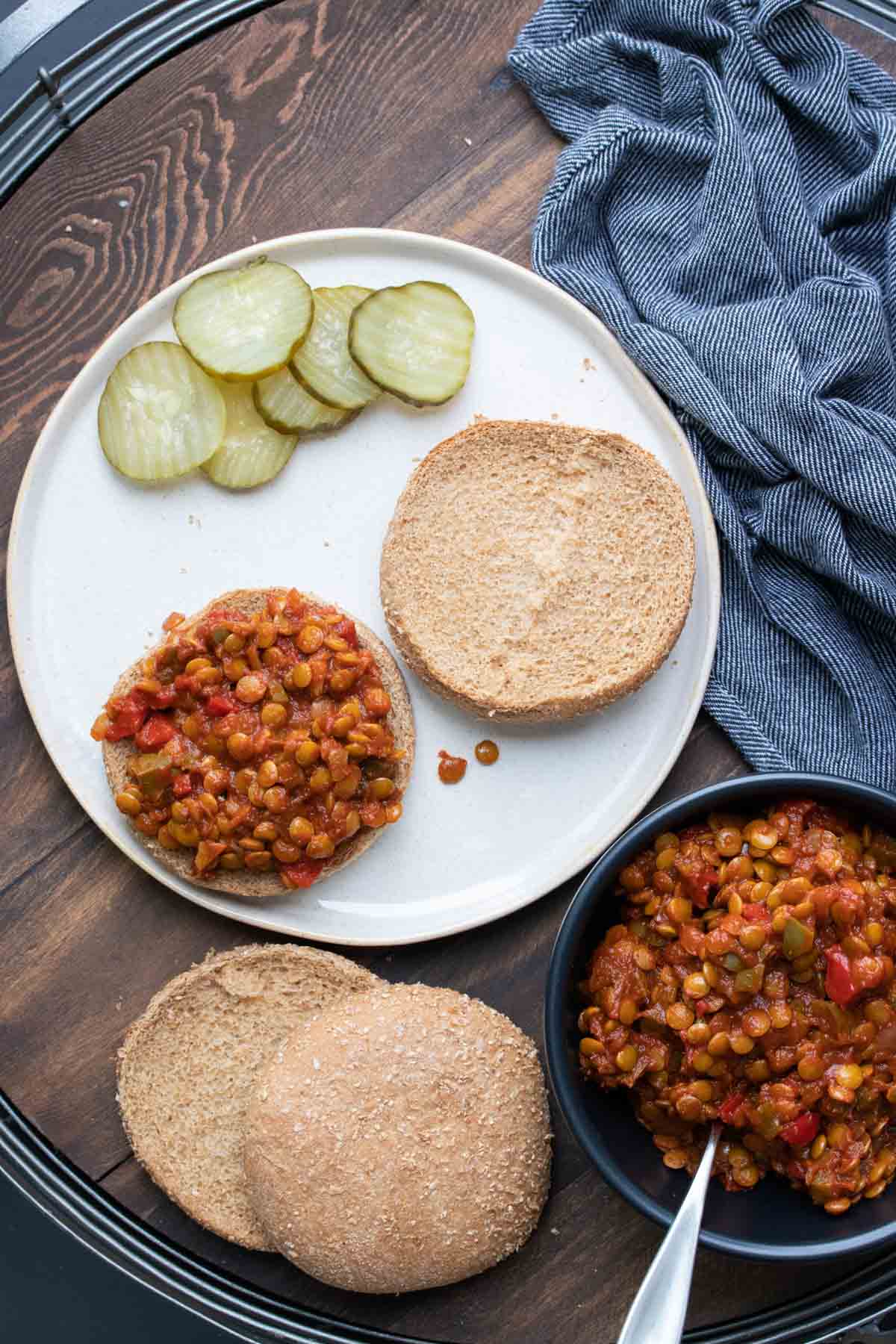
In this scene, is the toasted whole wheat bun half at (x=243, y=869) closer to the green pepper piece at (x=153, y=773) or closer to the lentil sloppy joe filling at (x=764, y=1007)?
the green pepper piece at (x=153, y=773)

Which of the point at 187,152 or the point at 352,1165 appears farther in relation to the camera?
the point at 187,152

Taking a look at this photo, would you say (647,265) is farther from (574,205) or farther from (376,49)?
(376,49)

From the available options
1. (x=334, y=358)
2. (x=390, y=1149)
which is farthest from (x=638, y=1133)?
(x=334, y=358)

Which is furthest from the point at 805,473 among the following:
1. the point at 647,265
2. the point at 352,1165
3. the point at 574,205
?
the point at 352,1165

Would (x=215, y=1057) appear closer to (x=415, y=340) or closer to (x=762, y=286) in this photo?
(x=415, y=340)

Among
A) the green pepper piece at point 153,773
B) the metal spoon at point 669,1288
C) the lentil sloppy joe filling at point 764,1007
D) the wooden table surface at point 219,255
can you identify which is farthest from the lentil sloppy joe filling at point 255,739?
the metal spoon at point 669,1288

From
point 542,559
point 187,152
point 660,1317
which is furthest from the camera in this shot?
point 187,152
